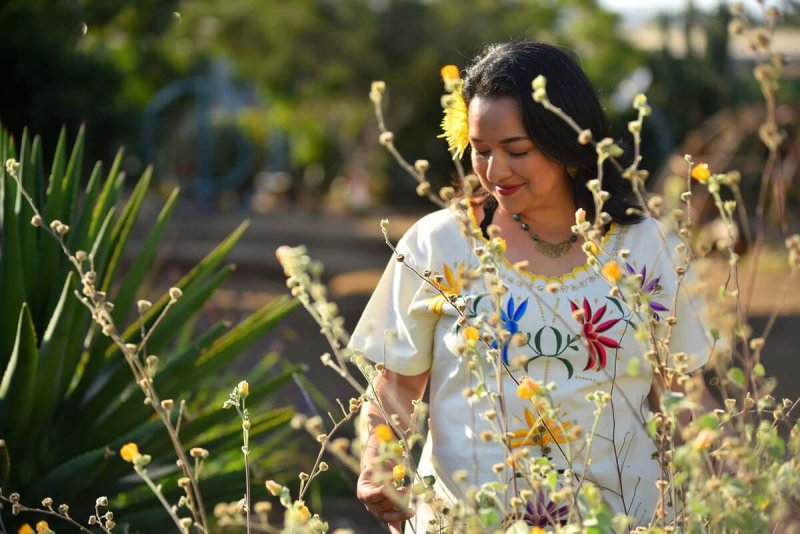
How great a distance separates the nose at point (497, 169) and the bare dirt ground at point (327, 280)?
0.56 metres

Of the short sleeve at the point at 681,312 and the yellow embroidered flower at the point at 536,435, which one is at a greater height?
the short sleeve at the point at 681,312

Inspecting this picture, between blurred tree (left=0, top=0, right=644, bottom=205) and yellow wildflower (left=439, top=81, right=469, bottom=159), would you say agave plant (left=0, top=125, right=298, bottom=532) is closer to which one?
yellow wildflower (left=439, top=81, right=469, bottom=159)

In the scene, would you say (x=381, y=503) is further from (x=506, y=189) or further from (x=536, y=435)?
(x=506, y=189)

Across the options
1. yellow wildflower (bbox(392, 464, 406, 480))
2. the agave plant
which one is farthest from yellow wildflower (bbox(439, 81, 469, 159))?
the agave plant

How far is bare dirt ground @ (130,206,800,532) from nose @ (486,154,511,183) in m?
0.56

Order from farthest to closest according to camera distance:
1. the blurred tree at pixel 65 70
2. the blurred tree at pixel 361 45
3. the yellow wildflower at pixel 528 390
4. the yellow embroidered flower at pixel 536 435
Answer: the blurred tree at pixel 361 45, the blurred tree at pixel 65 70, the yellow embroidered flower at pixel 536 435, the yellow wildflower at pixel 528 390

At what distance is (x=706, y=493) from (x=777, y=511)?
0.25 metres

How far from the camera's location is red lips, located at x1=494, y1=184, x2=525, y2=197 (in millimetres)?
2361

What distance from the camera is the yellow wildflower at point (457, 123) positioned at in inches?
98.5

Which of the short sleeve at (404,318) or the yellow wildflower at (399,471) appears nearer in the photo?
the yellow wildflower at (399,471)

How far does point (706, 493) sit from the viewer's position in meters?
1.62

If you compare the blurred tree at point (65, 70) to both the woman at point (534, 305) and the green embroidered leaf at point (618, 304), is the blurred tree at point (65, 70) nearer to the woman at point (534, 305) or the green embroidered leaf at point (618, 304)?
the woman at point (534, 305)

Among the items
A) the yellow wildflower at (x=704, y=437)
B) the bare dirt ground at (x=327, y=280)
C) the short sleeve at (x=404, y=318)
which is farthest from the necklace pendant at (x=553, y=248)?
the yellow wildflower at (x=704, y=437)

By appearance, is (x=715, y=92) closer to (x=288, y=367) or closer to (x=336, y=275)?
(x=336, y=275)
